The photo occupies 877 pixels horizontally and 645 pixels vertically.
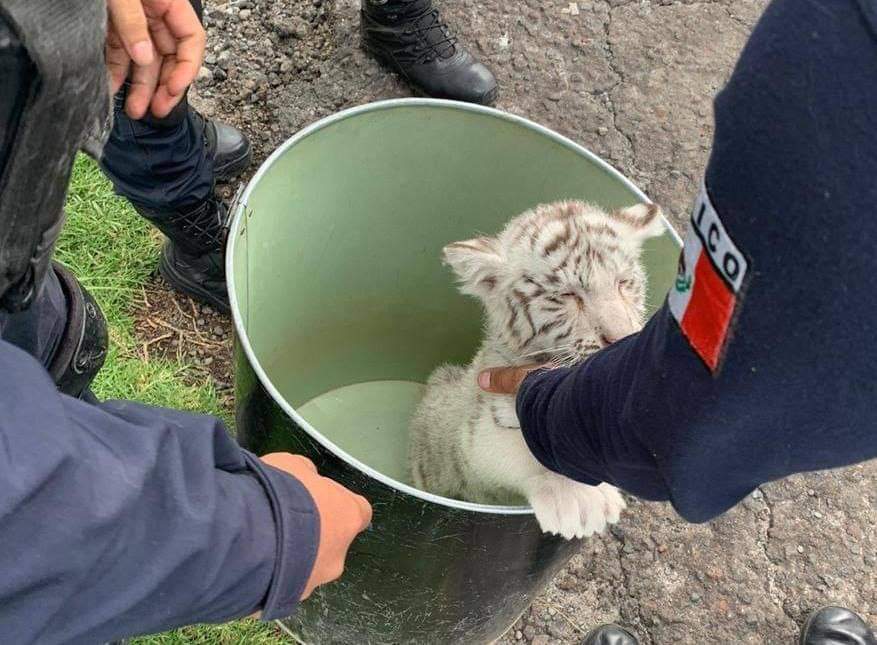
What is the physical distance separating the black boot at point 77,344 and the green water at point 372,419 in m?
0.88

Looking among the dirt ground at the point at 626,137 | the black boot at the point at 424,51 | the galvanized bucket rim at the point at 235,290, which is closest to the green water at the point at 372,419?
the dirt ground at the point at 626,137

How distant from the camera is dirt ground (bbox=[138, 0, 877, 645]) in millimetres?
2070

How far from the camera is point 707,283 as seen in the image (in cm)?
77

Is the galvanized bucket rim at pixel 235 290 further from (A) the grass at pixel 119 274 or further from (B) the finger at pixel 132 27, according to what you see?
(A) the grass at pixel 119 274

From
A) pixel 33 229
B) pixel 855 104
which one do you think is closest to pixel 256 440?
pixel 33 229

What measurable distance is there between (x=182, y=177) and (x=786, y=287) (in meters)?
1.58

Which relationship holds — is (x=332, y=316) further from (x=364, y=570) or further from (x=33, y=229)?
(x=33, y=229)

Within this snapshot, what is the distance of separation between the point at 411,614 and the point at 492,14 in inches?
85.4

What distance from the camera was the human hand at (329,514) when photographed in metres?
1.14

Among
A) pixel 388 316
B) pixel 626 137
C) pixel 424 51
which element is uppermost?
pixel 424 51

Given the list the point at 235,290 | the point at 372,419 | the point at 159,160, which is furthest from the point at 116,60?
the point at 372,419

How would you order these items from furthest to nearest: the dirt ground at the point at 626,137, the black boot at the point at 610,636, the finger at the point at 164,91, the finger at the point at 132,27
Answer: the dirt ground at the point at 626,137
the black boot at the point at 610,636
the finger at the point at 164,91
the finger at the point at 132,27

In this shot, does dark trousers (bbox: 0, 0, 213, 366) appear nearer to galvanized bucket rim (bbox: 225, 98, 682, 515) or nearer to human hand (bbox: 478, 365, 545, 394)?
galvanized bucket rim (bbox: 225, 98, 682, 515)

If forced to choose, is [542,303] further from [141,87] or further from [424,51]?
[424,51]
